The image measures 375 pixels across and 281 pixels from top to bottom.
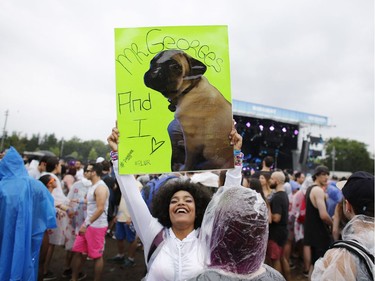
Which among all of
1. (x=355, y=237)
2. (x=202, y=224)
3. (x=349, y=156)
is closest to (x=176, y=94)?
(x=202, y=224)

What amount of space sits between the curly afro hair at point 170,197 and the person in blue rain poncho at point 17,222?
1777mm

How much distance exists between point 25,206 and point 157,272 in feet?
6.97

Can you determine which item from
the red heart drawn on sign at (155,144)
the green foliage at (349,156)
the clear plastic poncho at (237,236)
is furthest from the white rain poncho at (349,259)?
the green foliage at (349,156)

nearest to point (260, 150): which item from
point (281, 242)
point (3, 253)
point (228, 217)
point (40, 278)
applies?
point (281, 242)

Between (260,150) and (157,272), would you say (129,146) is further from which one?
(260,150)

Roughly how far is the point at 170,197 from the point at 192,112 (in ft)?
2.14

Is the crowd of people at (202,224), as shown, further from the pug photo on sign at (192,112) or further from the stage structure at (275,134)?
the stage structure at (275,134)

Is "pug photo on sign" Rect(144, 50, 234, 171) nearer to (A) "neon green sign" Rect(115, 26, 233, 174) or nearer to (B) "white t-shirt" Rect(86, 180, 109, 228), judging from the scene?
(A) "neon green sign" Rect(115, 26, 233, 174)

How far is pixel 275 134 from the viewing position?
1738 centimetres

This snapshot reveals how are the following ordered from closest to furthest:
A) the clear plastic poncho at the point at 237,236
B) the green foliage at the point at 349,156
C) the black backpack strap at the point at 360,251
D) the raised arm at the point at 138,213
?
the clear plastic poncho at the point at 237,236
the black backpack strap at the point at 360,251
the raised arm at the point at 138,213
the green foliage at the point at 349,156

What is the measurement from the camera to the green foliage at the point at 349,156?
6225 centimetres

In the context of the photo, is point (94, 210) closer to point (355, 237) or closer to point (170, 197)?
point (170, 197)

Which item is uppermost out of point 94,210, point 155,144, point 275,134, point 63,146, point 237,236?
point 63,146

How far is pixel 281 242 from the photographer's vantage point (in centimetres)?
449
